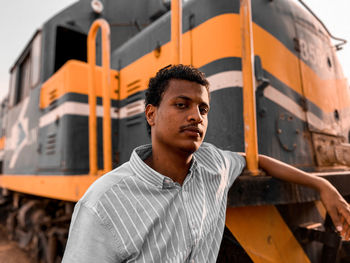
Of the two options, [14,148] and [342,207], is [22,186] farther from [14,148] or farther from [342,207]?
[342,207]

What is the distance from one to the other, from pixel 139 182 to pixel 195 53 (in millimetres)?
1056

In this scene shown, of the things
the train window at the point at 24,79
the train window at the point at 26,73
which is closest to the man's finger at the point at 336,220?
the train window at the point at 26,73

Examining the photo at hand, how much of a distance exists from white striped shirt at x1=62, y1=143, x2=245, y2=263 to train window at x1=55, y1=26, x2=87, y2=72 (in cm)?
200

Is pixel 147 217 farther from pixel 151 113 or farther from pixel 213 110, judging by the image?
pixel 213 110

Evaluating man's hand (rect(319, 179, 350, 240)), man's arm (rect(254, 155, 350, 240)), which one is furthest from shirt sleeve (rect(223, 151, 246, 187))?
man's hand (rect(319, 179, 350, 240))

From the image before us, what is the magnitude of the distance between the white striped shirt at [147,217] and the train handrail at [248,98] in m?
0.23

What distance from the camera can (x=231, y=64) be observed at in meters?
1.40

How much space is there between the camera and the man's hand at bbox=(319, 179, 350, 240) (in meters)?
0.93

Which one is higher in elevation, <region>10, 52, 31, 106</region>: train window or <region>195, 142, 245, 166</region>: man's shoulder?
<region>10, 52, 31, 106</region>: train window

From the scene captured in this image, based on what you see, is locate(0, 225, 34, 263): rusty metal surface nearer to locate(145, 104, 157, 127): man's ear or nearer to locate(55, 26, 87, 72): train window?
locate(55, 26, 87, 72): train window

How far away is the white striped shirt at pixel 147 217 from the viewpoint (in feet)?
2.09

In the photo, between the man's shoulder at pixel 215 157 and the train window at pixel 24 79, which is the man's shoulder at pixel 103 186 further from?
the train window at pixel 24 79

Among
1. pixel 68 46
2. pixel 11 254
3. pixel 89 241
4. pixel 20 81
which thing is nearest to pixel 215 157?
pixel 89 241

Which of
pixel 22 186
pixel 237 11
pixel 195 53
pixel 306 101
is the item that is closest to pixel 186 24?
pixel 195 53
